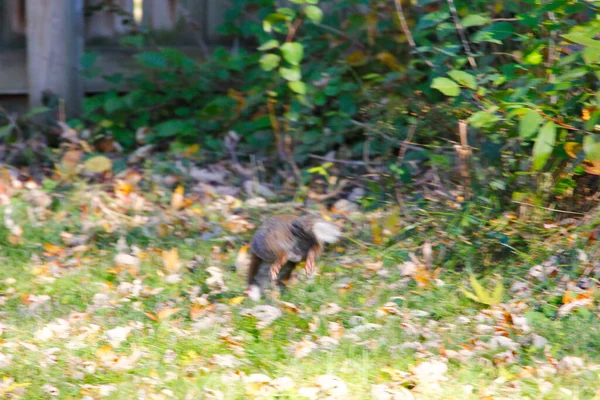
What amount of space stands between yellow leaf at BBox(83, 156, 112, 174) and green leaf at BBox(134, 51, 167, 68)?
2.95 feet

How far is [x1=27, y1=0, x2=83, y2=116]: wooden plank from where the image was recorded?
651 cm

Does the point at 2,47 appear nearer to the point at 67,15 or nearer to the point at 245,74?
the point at 67,15

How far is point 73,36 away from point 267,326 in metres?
3.78

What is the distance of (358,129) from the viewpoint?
20.4 feet

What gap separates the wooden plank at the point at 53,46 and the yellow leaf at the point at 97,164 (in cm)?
93

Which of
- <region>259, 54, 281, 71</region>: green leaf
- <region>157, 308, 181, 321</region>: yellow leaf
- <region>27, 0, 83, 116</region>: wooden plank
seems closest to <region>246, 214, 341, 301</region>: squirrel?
<region>157, 308, 181, 321</region>: yellow leaf

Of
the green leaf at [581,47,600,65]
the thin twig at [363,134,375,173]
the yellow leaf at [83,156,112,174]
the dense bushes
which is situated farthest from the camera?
the yellow leaf at [83,156,112,174]

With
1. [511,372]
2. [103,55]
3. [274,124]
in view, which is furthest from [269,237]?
[103,55]

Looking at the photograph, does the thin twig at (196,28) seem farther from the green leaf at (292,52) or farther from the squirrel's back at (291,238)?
the squirrel's back at (291,238)

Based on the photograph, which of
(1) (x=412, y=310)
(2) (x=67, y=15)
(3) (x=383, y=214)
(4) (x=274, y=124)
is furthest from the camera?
(2) (x=67, y=15)

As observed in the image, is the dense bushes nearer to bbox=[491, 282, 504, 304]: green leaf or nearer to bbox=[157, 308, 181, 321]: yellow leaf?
bbox=[491, 282, 504, 304]: green leaf

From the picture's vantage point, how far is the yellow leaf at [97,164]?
6.05 meters

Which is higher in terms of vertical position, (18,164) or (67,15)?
(67,15)

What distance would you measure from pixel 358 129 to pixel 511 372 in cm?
308
